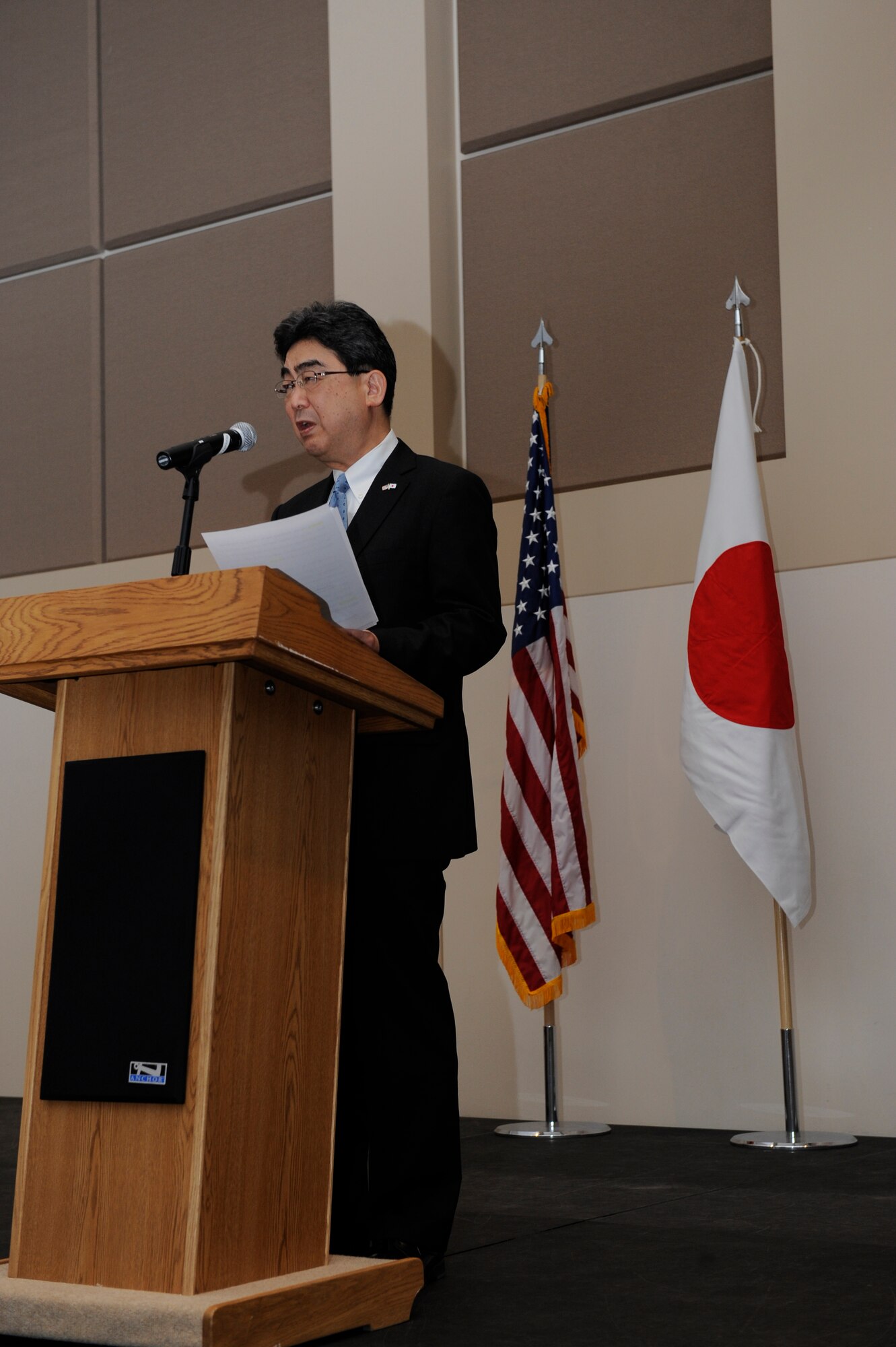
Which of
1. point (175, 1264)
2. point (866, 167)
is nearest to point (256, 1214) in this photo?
point (175, 1264)

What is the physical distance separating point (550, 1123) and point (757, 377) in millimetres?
2101

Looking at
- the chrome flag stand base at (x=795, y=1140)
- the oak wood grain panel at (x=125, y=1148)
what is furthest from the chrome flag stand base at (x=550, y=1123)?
the oak wood grain panel at (x=125, y=1148)

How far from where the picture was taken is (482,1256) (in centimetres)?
215

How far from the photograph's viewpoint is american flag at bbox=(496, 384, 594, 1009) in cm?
364

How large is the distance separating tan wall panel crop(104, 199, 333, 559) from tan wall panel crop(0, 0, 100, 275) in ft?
0.91

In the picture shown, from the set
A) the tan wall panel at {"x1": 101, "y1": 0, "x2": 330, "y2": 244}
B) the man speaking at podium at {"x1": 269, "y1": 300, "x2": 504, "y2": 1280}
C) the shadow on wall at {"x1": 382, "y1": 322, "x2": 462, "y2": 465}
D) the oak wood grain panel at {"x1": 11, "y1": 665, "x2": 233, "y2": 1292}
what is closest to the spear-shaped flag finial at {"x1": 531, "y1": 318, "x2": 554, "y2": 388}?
the shadow on wall at {"x1": 382, "y1": 322, "x2": 462, "y2": 465}

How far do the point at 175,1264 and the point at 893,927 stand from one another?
2448 mm

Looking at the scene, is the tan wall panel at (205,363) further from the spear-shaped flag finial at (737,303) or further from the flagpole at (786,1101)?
the flagpole at (786,1101)

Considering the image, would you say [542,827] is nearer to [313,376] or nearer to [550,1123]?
[550,1123]

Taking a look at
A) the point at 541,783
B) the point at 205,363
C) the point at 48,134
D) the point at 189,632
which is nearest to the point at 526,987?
the point at 541,783

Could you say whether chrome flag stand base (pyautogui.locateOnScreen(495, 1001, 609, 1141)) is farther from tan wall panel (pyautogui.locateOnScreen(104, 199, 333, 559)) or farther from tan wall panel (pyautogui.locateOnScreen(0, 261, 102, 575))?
tan wall panel (pyautogui.locateOnScreen(0, 261, 102, 575))

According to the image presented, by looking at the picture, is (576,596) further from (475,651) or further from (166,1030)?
(166,1030)

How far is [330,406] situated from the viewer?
89.8 inches

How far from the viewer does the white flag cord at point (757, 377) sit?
12.2 ft
